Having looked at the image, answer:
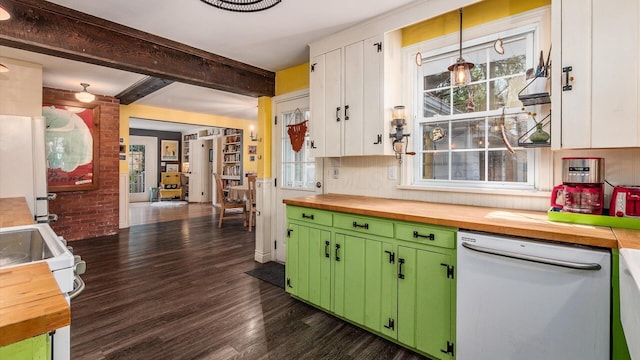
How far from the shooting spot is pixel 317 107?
2.96m

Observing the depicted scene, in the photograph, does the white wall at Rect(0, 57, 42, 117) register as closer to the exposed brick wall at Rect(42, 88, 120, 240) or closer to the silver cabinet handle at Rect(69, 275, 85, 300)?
the exposed brick wall at Rect(42, 88, 120, 240)

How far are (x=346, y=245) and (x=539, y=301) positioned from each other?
1.19 metres

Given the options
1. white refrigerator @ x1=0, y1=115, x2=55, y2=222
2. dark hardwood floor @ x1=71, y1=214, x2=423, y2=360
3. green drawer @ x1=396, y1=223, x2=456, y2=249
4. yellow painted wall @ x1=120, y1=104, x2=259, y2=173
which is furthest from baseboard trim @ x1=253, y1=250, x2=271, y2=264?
yellow painted wall @ x1=120, y1=104, x2=259, y2=173

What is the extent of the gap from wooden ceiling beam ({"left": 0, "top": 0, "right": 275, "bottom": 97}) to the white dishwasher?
289 centimetres

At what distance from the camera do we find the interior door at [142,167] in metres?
10.2

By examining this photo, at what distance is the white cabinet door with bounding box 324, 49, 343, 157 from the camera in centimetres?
278

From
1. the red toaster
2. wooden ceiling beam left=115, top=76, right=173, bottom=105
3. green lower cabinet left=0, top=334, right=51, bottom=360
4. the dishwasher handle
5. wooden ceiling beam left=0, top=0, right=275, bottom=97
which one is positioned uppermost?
wooden ceiling beam left=115, top=76, right=173, bottom=105

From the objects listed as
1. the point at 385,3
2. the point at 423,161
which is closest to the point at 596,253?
the point at 423,161

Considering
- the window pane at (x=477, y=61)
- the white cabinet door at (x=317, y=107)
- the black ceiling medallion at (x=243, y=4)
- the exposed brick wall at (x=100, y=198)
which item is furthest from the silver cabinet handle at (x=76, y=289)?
the exposed brick wall at (x=100, y=198)

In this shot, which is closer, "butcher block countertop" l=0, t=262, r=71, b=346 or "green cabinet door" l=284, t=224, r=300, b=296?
"butcher block countertop" l=0, t=262, r=71, b=346

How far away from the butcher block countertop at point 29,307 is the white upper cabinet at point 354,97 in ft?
7.08

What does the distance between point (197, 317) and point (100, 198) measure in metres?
4.04

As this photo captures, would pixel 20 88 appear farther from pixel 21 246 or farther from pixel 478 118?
pixel 478 118

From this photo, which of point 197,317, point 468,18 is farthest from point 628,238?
point 197,317
